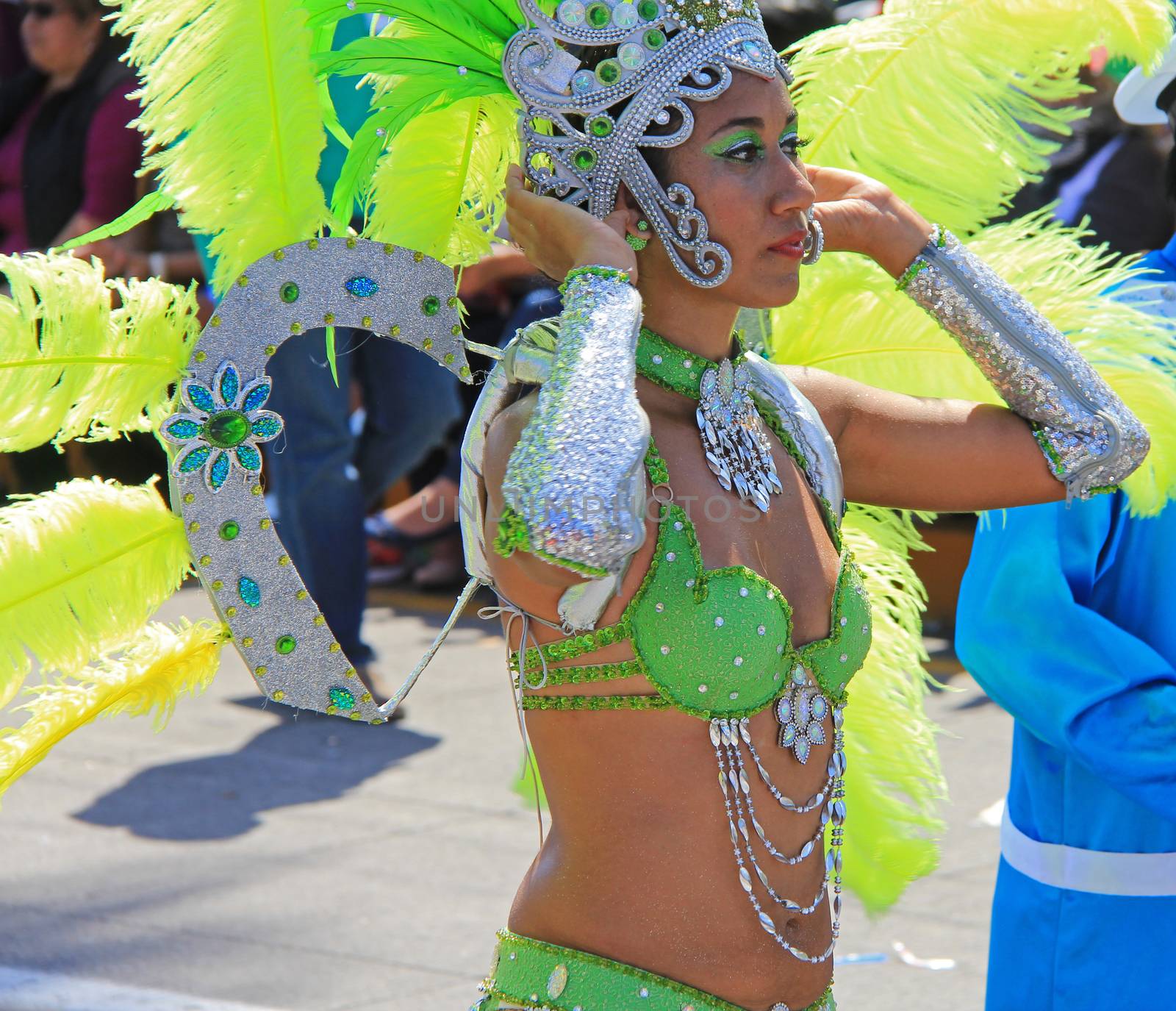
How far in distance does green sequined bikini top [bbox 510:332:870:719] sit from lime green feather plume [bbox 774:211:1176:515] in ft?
2.27

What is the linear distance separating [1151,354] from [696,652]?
1044 mm

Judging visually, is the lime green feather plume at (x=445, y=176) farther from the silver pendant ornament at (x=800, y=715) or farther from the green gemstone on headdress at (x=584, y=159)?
the silver pendant ornament at (x=800, y=715)

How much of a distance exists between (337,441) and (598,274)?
11.6 feet

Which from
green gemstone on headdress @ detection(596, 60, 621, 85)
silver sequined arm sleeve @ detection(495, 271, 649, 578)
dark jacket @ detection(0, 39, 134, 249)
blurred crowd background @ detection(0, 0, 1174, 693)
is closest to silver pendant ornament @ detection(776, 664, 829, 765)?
silver sequined arm sleeve @ detection(495, 271, 649, 578)

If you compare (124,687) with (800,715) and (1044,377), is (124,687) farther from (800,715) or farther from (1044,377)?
(1044,377)

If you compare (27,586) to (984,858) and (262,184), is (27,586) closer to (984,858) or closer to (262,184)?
(262,184)

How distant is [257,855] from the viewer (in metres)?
4.32

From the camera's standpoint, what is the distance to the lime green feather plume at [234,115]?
77.9 inches

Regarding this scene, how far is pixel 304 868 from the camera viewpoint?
425 cm

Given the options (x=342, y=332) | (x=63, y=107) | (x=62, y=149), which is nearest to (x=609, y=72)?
(x=342, y=332)

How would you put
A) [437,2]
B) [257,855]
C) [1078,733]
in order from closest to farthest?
[437,2], [1078,733], [257,855]

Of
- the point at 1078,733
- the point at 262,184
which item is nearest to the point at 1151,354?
the point at 1078,733

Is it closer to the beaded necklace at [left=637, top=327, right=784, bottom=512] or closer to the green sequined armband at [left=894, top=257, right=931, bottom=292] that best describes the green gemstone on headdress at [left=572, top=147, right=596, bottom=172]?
the beaded necklace at [left=637, top=327, right=784, bottom=512]

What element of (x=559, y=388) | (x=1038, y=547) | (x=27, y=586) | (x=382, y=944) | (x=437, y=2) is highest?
(x=437, y=2)
